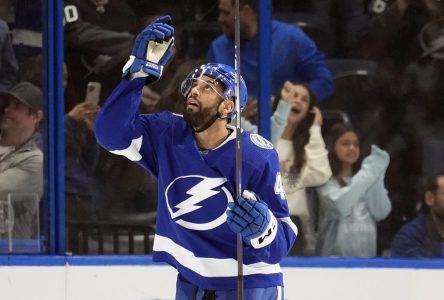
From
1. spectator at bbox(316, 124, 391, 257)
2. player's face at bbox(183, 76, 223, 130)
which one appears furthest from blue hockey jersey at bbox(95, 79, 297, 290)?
spectator at bbox(316, 124, 391, 257)

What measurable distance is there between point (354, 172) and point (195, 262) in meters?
2.18

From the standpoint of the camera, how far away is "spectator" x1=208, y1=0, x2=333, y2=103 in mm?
6477

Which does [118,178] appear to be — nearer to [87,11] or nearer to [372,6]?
[87,11]

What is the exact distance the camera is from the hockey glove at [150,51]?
14.5ft

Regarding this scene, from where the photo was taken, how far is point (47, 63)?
641 cm

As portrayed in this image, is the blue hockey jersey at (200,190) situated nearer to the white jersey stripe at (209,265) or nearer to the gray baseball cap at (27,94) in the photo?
the white jersey stripe at (209,265)

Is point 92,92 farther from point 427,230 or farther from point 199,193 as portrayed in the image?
point 199,193

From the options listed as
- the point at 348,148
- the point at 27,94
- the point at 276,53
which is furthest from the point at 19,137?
the point at 348,148

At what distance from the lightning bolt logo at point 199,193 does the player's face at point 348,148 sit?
209 centimetres

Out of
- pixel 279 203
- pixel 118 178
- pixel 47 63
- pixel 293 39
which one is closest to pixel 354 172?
pixel 293 39

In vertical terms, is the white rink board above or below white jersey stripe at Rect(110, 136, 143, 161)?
below

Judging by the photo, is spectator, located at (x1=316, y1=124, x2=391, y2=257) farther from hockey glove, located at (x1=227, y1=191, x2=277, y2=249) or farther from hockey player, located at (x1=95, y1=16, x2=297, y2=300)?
hockey glove, located at (x1=227, y1=191, x2=277, y2=249)

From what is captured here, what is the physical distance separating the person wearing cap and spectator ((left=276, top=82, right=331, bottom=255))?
1223mm

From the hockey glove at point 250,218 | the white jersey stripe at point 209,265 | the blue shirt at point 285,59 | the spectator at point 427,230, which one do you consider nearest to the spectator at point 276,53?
the blue shirt at point 285,59
